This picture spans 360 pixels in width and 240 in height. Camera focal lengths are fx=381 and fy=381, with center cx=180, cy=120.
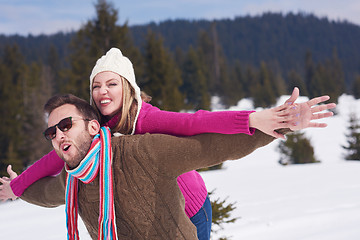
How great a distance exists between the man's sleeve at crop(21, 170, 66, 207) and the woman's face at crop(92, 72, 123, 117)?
1.51 feet

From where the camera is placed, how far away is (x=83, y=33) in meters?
13.2

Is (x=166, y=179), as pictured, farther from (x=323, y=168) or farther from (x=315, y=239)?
(x=323, y=168)

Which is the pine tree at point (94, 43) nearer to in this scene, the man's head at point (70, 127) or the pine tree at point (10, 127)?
the pine tree at point (10, 127)

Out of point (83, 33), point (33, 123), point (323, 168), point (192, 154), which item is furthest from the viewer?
point (33, 123)

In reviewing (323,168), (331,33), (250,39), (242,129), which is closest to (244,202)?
(323,168)

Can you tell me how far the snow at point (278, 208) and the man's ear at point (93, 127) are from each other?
8.62ft

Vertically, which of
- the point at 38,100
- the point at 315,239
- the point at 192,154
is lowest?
the point at 315,239

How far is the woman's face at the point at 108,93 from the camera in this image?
6.05 feet

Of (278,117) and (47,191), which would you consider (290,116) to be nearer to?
(278,117)

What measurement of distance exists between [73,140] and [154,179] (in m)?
0.40

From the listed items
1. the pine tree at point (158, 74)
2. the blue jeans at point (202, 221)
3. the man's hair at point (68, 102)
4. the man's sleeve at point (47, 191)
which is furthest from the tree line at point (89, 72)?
the man's hair at point (68, 102)

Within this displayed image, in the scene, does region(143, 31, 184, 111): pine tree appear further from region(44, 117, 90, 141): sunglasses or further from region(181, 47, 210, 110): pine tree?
region(181, 47, 210, 110): pine tree

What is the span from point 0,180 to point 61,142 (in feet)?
3.02

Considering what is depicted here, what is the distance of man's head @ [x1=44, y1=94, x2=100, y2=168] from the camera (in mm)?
1693
